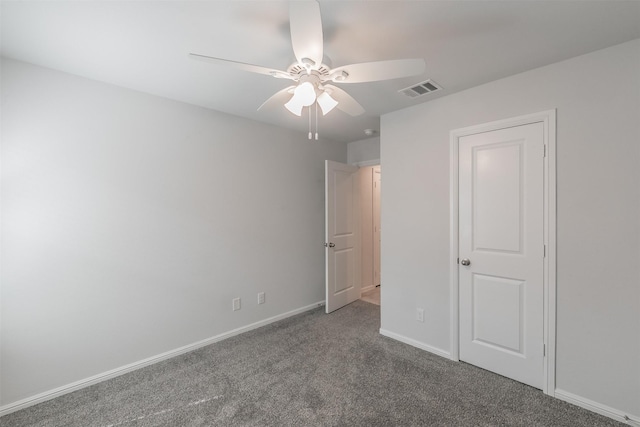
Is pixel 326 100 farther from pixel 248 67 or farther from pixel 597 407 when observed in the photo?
pixel 597 407

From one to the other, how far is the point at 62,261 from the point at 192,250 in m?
0.92

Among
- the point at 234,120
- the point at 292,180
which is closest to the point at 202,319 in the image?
the point at 292,180

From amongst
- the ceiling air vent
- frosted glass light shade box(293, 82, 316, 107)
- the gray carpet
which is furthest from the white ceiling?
the gray carpet

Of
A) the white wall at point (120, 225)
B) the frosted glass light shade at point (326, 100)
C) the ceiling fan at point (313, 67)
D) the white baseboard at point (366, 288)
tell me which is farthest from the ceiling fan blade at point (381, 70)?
the white baseboard at point (366, 288)

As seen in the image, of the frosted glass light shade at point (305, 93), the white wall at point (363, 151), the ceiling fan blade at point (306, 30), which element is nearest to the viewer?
the ceiling fan blade at point (306, 30)

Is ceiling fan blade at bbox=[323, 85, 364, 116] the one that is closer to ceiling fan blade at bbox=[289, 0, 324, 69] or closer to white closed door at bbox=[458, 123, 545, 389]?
ceiling fan blade at bbox=[289, 0, 324, 69]

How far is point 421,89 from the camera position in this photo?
2.29 metres

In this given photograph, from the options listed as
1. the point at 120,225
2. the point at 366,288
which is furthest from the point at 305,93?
the point at 366,288

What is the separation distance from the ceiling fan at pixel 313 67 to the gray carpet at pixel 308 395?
1.97m

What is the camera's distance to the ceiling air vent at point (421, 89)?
2.19m

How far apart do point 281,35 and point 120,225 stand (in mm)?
1949

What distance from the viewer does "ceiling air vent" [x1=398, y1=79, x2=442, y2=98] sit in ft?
7.19

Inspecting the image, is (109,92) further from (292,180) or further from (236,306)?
(236,306)

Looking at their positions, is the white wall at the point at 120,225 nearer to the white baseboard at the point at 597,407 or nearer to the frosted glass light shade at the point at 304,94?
the frosted glass light shade at the point at 304,94
